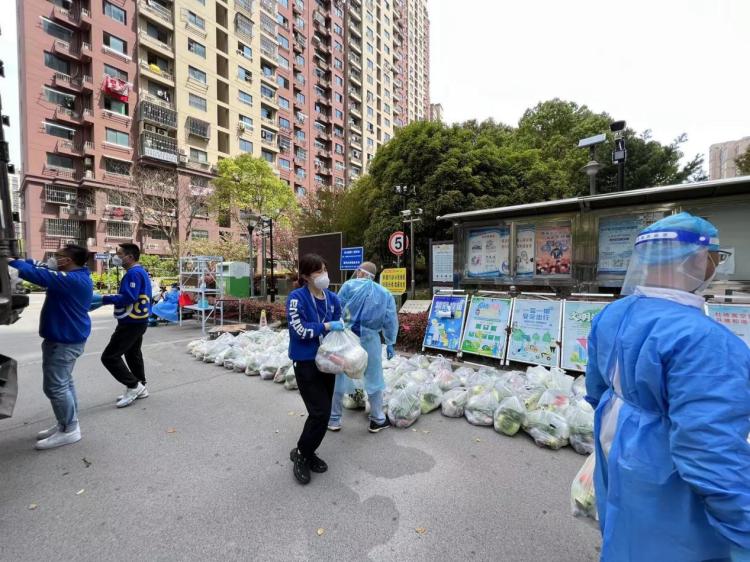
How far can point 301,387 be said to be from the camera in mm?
2744

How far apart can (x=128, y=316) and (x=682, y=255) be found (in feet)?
16.1

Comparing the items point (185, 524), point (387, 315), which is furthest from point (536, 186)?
point (185, 524)

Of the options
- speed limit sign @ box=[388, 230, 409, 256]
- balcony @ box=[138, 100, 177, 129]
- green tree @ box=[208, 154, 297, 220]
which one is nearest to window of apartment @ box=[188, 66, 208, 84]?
balcony @ box=[138, 100, 177, 129]

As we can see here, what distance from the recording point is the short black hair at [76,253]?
3270 mm

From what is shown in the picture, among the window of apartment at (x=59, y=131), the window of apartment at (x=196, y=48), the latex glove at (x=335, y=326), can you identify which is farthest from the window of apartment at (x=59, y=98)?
the latex glove at (x=335, y=326)

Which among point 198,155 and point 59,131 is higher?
point 59,131

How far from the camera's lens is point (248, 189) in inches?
1069

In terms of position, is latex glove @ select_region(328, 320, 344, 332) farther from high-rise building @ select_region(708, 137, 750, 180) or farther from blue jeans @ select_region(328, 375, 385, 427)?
high-rise building @ select_region(708, 137, 750, 180)

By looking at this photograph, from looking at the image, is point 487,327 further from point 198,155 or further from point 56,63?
point 56,63

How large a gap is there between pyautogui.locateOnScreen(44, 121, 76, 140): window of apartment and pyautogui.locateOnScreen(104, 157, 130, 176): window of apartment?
3.33 m

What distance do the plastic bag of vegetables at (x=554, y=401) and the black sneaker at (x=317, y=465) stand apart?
220cm

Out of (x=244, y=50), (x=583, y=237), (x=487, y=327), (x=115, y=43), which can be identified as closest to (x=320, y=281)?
(x=487, y=327)

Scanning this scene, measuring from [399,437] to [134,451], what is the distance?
2.45 meters

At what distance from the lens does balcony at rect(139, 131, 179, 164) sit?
30.6 metres
